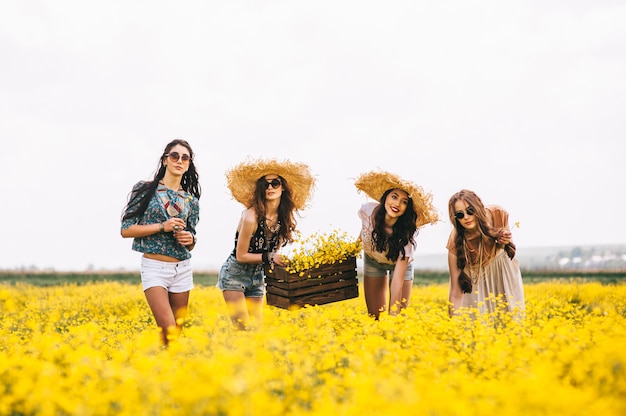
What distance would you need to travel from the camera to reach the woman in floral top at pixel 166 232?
5320 millimetres

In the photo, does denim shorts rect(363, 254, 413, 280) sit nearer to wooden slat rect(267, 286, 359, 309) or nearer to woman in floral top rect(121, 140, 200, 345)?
wooden slat rect(267, 286, 359, 309)

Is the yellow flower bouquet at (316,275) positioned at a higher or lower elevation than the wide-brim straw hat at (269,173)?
lower

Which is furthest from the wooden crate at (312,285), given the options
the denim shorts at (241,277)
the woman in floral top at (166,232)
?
the woman in floral top at (166,232)

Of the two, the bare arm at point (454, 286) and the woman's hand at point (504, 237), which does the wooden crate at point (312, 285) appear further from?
the woman's hand at point (504, 237)

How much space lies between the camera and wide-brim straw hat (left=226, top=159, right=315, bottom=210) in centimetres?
627

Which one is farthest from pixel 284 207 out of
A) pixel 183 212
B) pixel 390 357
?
pixel 390 357

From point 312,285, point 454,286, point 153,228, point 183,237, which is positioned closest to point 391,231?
point 454,286

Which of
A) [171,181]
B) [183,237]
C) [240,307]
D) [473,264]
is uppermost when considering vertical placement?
[171,181]

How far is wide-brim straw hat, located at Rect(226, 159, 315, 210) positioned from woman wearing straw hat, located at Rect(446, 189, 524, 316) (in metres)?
1.72

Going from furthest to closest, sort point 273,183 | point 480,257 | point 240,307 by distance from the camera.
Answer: point 480,257 < point 273,183 < point 240,307

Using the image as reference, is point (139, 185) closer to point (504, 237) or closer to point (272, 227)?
point (272, 227)

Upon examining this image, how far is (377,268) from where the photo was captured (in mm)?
6551

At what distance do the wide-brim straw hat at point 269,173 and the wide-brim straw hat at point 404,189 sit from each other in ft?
2.33

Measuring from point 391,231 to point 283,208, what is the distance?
4.15 ft
